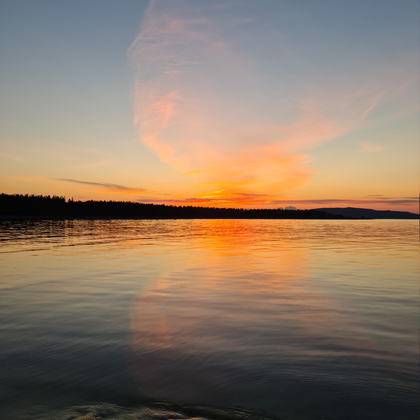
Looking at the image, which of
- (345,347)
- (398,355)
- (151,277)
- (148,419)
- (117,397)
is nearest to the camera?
(148,419)

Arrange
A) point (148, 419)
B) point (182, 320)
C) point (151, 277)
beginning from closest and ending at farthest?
1. point (148, 419)
2. point (182, 320)
3. point (151, 277)

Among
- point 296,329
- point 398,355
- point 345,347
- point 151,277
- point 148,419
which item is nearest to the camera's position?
point 148,419

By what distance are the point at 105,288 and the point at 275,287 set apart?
269 inches

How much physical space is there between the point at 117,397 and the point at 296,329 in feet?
16.1

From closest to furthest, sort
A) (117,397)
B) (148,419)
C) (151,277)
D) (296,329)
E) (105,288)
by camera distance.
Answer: (148,419)
(117,397)
(296,329)
(105,288)
(151,277)

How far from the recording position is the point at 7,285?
13.0 meters

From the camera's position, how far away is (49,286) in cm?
1298

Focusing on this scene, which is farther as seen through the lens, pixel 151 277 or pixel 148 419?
pixel 151 277

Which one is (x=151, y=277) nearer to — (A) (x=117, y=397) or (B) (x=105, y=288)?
(B) (x=105, y=288)

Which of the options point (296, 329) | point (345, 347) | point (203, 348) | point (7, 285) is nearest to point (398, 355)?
point (345, 347)

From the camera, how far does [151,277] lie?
1521 centimetres

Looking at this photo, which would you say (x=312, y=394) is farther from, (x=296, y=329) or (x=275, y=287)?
(x=275, y=287)

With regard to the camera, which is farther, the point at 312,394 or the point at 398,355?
the point at 398,355

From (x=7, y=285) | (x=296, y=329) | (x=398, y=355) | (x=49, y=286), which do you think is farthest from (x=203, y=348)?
(x=7, y=285)
